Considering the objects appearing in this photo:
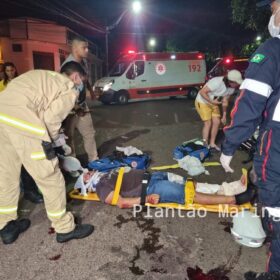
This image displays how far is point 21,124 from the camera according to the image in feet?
8.50

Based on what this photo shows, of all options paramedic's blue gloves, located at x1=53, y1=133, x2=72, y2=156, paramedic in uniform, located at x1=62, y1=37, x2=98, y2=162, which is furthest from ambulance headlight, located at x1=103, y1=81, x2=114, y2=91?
paramedic's blue gloves, located at x1=53, y1=133, x2=72, y2=156

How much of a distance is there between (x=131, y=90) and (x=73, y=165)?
10.3 m

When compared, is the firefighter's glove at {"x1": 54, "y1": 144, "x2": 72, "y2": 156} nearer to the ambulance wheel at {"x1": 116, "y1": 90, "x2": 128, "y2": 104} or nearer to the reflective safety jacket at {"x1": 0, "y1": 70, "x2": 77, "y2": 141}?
the reflective safety jacket at {"x1": 0, "y1": 70, "x2": 77, "y2": 141}

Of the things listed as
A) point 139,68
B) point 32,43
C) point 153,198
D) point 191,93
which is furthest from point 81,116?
point 32,43

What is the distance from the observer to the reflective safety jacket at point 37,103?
2596 mm

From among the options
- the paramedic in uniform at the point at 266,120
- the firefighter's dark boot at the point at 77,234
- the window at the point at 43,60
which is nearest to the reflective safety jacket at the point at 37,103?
the firefighter's dark boot at the point at 77,234

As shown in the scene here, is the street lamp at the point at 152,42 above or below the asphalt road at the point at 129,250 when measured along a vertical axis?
below

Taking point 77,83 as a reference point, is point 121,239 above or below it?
below

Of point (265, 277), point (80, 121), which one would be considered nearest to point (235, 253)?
point (265, 277)

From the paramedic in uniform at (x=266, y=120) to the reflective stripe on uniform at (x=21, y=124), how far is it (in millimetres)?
1592

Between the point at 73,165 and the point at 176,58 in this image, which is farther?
the point at 176,58

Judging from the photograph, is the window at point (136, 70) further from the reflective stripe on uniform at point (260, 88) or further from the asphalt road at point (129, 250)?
the reflective stripe on uniform at point (260, 88)

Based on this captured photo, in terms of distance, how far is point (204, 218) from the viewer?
3436mm

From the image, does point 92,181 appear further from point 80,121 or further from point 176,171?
point 176,171
